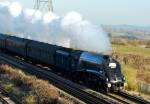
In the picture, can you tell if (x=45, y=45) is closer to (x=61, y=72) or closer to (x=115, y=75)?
(x=61, y=72)

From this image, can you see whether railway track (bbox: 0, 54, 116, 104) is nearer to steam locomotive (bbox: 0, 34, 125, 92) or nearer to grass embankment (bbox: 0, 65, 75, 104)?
steam locomotive (bbox: 0, 34, 125, 92)

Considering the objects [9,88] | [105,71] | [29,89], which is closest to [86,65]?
[105,71]

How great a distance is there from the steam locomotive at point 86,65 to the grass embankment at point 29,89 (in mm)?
2978

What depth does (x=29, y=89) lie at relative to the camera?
93.1 feet

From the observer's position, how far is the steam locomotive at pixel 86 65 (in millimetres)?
29125

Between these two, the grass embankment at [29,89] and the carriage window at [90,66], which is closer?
the grass embankment at [29,89]

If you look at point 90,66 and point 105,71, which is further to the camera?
point 90,66

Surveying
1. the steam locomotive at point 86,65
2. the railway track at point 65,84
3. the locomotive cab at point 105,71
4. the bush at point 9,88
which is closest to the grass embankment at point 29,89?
the bush at point 9,88

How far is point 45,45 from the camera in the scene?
40.1 m

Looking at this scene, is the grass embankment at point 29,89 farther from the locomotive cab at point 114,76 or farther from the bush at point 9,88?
the locomotive cab at point 114,76

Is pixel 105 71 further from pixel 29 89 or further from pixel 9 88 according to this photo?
pixel 9 88

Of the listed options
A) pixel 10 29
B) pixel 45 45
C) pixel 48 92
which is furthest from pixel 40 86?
pixel 10 29

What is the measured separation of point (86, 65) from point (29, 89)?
485 centimetres

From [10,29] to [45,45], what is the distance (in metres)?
28.3
